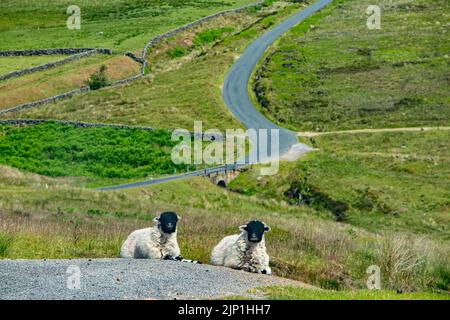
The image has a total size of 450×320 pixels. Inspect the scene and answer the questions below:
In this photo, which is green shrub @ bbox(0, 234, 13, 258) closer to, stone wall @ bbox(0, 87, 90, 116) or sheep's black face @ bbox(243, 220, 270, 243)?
sheep's black face @ bbox(243, 220, 270, 243)

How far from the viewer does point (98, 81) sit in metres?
103

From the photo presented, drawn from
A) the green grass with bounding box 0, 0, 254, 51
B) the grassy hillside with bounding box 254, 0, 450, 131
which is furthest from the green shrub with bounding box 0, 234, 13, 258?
the green grass with bounding box 0, 0, 254, 51

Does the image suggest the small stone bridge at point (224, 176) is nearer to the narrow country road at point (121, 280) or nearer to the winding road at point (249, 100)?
the winding road at point (249, 100)

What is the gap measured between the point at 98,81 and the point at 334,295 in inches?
3412

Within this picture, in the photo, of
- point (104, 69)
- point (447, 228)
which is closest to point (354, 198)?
point (447, 228)

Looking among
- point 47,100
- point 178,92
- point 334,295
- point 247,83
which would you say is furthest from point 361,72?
point 334,295

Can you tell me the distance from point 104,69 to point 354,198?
5699cm

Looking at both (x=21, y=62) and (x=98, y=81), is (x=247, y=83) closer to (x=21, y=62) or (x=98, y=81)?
(x=98, y=81)

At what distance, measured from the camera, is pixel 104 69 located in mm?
106938

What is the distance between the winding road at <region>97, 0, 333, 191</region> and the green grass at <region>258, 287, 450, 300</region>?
4149cm

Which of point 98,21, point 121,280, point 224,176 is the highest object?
point 121,280

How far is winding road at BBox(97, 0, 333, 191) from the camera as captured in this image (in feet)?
224

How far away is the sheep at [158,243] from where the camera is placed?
24953 mm

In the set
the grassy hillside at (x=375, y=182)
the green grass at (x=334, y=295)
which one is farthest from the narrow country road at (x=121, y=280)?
the grassy hillside at (x=375, y=182)
